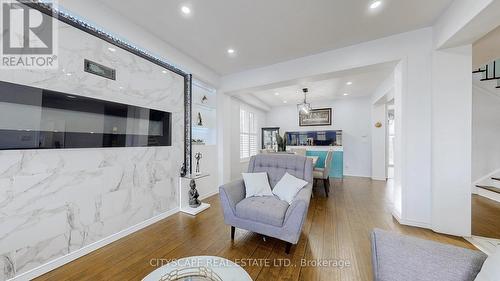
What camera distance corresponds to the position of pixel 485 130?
3668 mm

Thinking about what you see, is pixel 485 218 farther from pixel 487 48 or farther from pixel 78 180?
pixel 78 180

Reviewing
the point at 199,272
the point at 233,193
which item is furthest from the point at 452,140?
the point at 199,272

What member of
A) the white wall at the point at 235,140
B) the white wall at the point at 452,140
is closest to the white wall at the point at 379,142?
the white wall at the point at 452,140

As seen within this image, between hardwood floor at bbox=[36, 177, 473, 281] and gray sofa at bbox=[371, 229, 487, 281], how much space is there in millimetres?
814

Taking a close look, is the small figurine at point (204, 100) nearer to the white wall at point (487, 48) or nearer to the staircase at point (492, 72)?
the white wall at point (487, 48)

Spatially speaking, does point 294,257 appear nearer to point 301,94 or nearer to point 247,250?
point 247,250

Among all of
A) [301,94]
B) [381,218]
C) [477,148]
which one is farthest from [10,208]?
[477,148]

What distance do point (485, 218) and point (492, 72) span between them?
323cm

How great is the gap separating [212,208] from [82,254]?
1.72m

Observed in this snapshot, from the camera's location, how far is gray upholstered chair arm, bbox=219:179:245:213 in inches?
81.0

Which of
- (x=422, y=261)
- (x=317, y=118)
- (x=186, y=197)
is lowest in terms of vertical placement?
(x=186, y=197)

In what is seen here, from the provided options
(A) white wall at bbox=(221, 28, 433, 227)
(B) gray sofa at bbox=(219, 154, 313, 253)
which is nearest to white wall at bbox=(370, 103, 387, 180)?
(A) white wall at bbox=(221, 28, 433, 227)

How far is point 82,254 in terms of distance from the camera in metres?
1.83

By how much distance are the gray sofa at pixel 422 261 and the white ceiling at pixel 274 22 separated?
7.83 feet
